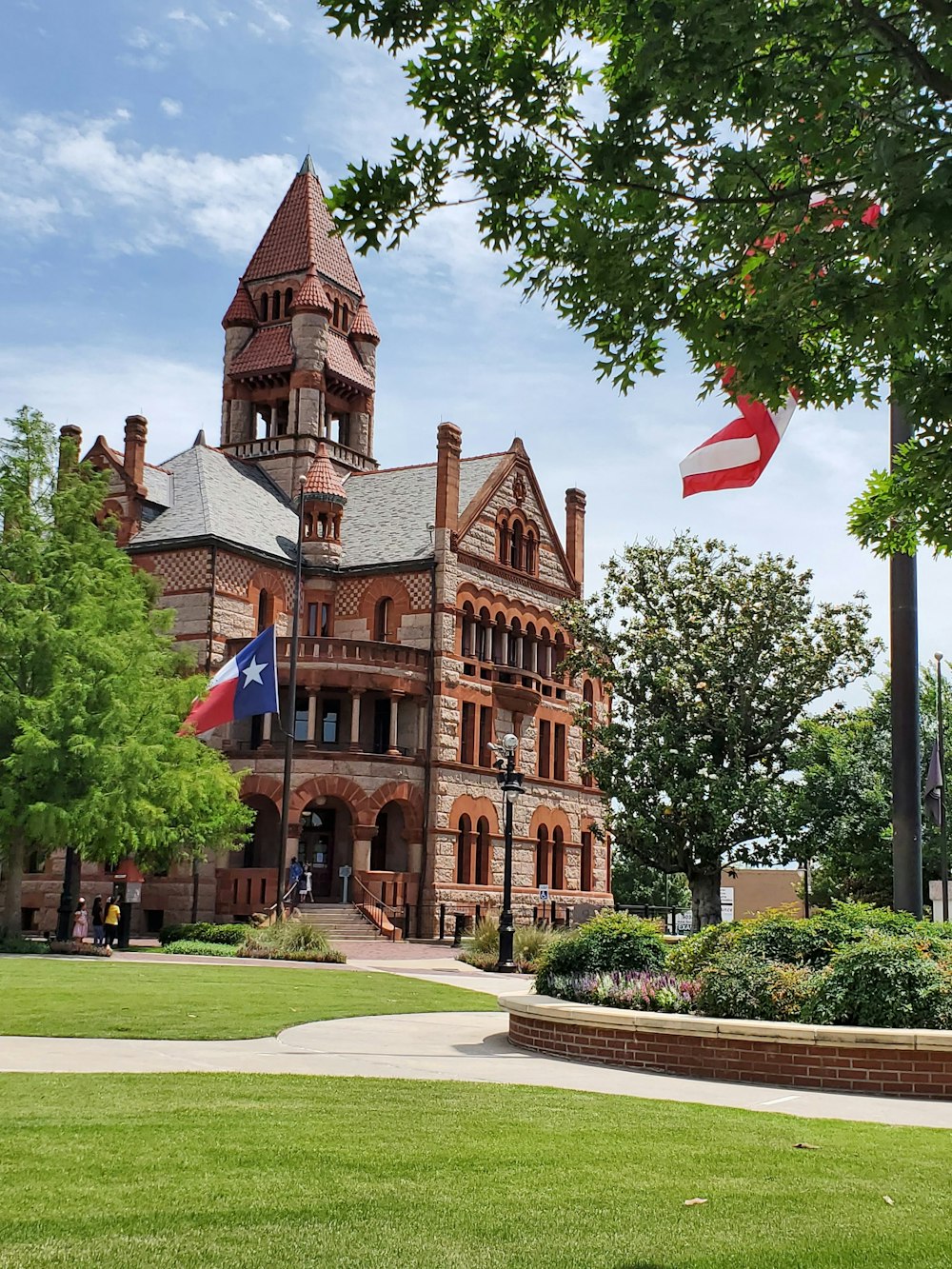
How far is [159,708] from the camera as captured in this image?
110ft

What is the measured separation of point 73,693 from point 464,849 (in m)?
21.7

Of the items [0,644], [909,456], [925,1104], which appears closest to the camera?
[909,456]

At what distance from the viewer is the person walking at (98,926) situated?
110 ft

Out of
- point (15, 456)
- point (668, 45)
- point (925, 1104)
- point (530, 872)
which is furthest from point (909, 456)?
point (530, 872)

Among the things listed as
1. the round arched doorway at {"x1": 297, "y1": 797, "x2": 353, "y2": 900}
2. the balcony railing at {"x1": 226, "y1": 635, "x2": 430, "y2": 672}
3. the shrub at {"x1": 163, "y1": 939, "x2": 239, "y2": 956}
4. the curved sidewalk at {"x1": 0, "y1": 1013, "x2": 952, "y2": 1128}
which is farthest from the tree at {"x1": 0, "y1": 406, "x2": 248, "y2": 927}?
the curved sidewalk at {"x1": 0, "y1": 1013, "x2": 952, "y2": 1128}

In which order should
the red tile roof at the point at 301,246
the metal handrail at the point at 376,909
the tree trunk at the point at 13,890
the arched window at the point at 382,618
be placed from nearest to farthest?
the tree trunk at the point at 13,890 → the metal handrail at the point at 376,909 → the arched window at the point at 382,618 → the red tile roof at the point at 301,246

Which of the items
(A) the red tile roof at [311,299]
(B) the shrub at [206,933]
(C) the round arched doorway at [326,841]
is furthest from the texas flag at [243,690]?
(A) the red tile roof at [311,299]

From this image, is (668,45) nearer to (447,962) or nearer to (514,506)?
(447,962)

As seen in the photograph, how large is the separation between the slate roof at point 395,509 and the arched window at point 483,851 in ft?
34.6

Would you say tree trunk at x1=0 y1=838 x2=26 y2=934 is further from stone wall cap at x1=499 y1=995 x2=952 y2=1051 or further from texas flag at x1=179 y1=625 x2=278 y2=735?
stone wall cap at x1=499 y1=995 x2=952 y2=1051

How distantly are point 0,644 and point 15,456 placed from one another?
5.33 m

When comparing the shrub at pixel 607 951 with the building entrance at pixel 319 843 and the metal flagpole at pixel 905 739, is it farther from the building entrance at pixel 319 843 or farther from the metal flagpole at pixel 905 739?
the building entrance at pixel 319 843

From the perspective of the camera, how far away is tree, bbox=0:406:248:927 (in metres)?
30.7

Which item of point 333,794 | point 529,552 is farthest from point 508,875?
point 529,552
